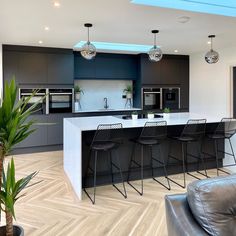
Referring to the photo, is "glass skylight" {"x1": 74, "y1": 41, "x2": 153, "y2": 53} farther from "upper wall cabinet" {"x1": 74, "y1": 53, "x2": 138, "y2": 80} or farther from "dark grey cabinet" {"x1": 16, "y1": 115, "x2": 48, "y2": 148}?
"dark grey cabinet" {"x1": 16, "y1": 115, "x2": 48, "y2": 148}

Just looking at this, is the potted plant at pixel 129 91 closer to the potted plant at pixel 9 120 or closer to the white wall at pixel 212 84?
the white wall at pixel 212 84

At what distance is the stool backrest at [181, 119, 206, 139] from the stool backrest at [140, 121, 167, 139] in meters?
0.37

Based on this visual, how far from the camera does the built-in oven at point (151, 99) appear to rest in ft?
22.7

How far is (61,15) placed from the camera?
11.9 feet

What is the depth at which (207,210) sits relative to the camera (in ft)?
4.63

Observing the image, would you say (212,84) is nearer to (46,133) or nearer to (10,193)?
(46,133)

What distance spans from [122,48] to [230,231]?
5502mm

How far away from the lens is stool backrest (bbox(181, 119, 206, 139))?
12.9 ft

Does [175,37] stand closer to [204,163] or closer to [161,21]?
[161,21]

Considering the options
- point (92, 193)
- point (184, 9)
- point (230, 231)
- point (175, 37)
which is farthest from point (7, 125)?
point (175, 37)

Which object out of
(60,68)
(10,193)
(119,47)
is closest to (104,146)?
(10,193)

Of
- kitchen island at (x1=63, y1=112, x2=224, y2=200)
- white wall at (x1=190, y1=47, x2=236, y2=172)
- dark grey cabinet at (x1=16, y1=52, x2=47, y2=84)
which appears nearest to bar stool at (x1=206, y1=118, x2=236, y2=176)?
kitchen island at (x1=63, y1=112, x2=224, y2=200)

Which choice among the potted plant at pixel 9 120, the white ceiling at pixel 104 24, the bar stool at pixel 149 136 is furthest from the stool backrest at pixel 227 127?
the potted plant at pixel 9 120

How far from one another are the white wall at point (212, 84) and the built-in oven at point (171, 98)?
0.46 m
